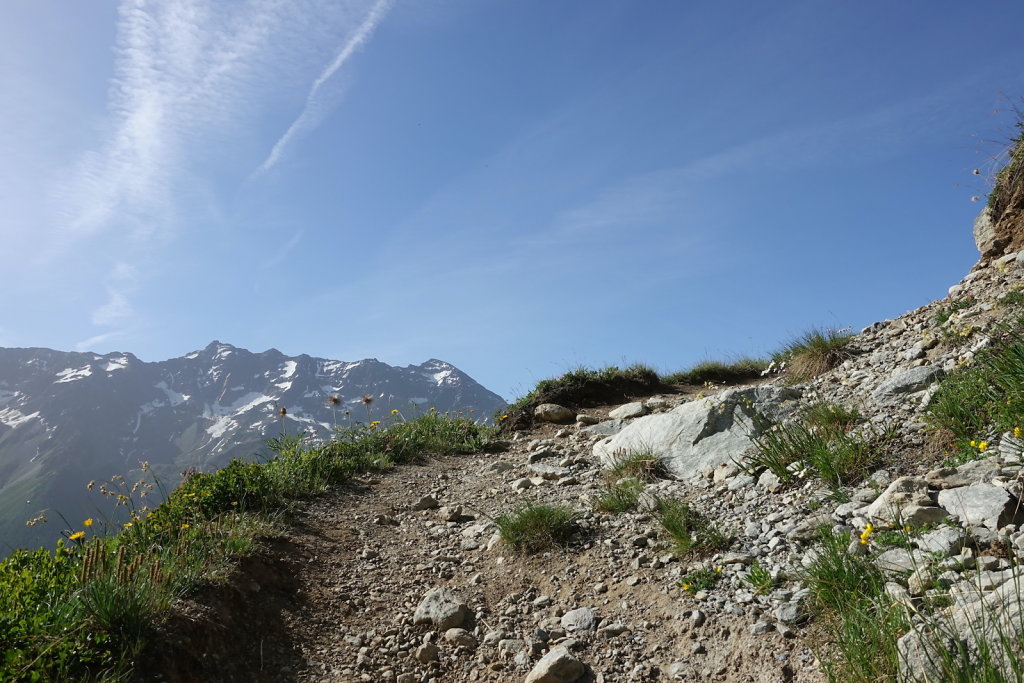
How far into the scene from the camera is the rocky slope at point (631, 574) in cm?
416

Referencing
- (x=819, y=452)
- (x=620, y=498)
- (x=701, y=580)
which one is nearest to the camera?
(x=701, y=580)

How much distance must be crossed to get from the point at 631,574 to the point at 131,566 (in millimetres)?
3889

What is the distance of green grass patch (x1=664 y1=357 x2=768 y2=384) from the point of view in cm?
1521

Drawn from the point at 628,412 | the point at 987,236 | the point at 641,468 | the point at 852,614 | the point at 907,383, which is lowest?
the point at 852,614

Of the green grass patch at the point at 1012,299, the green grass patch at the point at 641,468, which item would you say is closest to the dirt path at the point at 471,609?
the green grass patch at the point at 641,468

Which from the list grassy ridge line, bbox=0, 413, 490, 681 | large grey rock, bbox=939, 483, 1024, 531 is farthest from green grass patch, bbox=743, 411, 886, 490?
grassy ridge line, bbox=0, 413, 490, 681

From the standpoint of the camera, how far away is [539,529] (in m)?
6.52

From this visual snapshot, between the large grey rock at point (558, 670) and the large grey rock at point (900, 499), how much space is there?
2440 mm

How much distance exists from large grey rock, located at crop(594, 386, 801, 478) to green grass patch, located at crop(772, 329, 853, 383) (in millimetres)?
2546

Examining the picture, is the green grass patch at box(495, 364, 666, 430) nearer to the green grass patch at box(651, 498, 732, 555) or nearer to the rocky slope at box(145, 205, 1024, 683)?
the rocky slope at box(145, 205, 1024, 683)

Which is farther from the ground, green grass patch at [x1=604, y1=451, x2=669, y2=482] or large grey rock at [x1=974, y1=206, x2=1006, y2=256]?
large grey rock at [x1=974, y1=206, x2=1006, y2=256]

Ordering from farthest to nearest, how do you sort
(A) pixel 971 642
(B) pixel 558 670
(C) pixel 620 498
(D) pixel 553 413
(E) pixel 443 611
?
(D) pixel 553 413 < (C) pixel 620 498 < (E) pixel 443 611 < (B) pixel 558 670 < (A) pixel 971 642

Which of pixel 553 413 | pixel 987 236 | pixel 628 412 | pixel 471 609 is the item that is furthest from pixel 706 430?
pixel 987 236

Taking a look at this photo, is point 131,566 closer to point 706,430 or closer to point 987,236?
point 706,430
